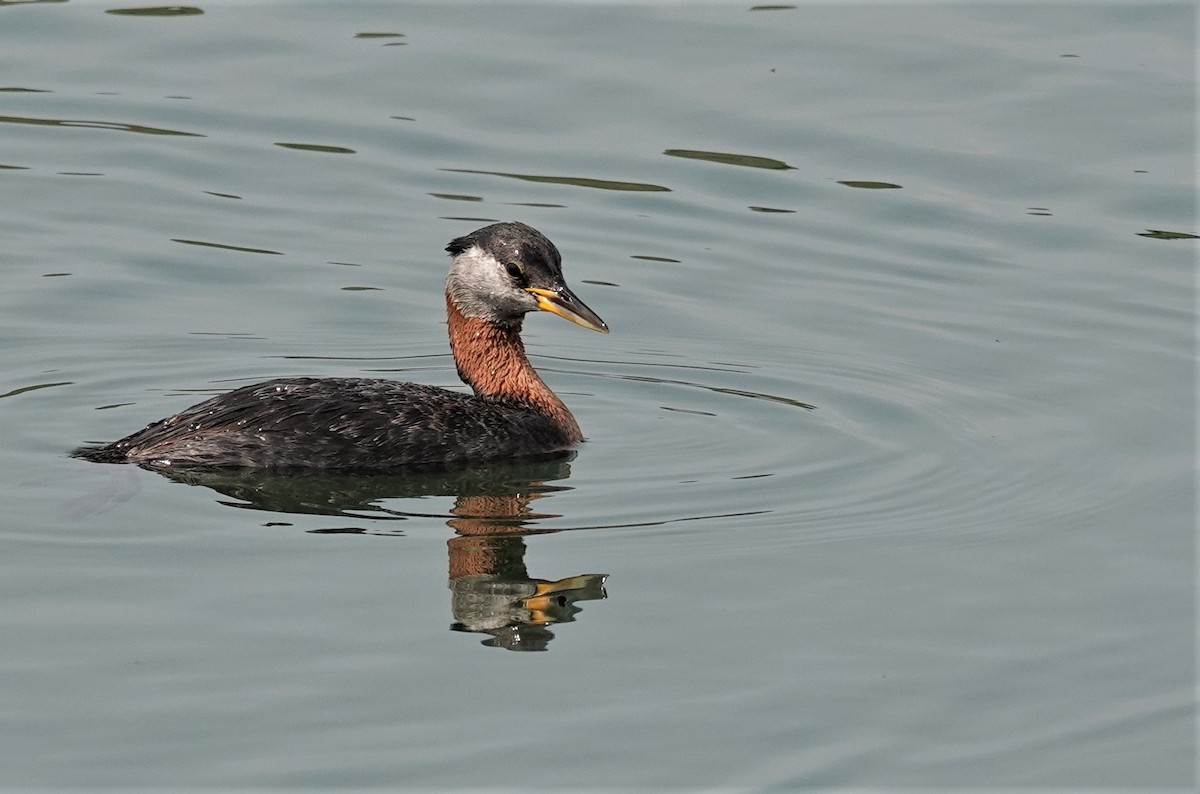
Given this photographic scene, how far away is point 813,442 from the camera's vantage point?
11.8m

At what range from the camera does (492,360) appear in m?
12.4

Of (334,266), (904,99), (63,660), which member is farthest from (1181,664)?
(904,99)

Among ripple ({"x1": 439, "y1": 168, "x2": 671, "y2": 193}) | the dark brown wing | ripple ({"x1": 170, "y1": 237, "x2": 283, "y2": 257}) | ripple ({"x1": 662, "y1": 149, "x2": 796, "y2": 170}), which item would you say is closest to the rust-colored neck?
the dark brown wing

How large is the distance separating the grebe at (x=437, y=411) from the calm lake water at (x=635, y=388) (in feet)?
0.77

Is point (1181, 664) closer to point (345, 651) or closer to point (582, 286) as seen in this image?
point (345, 651)

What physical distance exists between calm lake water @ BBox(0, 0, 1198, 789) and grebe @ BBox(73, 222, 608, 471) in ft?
0.77

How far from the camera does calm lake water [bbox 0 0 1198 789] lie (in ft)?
26.5

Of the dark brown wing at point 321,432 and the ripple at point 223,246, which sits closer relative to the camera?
the dark brown wing at point 321,432

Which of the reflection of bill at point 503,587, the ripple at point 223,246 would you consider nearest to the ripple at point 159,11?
the ripple at point 223,246

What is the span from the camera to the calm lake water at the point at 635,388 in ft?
26.5

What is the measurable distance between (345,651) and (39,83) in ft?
36.7

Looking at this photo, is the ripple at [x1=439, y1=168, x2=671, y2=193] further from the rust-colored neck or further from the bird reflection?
the bird reflection

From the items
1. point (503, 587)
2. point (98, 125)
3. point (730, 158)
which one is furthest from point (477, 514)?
point (98, 125)

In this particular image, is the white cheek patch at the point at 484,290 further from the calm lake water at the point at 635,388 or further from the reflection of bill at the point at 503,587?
the reflection of bill at the point at 503,587
